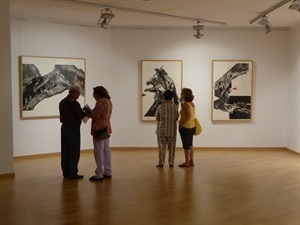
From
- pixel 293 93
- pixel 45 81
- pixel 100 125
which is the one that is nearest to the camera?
pixel 100 125

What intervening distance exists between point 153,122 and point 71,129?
377 centimetres

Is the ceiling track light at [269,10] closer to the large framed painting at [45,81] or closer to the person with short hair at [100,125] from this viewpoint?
the person with short hair at [100,125]

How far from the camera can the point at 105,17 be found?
7.73 m

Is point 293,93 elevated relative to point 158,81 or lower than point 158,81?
lower

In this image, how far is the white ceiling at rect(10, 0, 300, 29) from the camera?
292 inches

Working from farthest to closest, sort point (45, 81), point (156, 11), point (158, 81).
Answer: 1. point (158, 81)
2. point (45, 81)
3. point (156, 11)

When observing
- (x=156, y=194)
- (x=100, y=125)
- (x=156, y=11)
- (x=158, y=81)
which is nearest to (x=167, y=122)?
(x=100, y=125)

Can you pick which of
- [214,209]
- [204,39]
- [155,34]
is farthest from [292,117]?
[214,209]

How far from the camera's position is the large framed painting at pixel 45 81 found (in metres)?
9.00

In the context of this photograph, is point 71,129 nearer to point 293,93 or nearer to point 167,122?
point 167,122

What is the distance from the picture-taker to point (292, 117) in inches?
401

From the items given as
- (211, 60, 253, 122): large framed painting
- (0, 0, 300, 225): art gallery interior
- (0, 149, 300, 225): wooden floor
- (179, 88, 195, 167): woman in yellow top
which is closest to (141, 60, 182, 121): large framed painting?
(0, 0, 300, 225): art gallery interior

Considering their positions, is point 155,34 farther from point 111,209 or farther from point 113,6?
point 111,209

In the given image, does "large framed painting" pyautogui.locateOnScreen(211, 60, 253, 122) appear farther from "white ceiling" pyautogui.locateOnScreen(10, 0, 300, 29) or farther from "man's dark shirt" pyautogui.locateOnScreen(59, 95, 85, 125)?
"man's dark shirt" pyautogui.locateOnScreen(59, 95, 85, 125)
